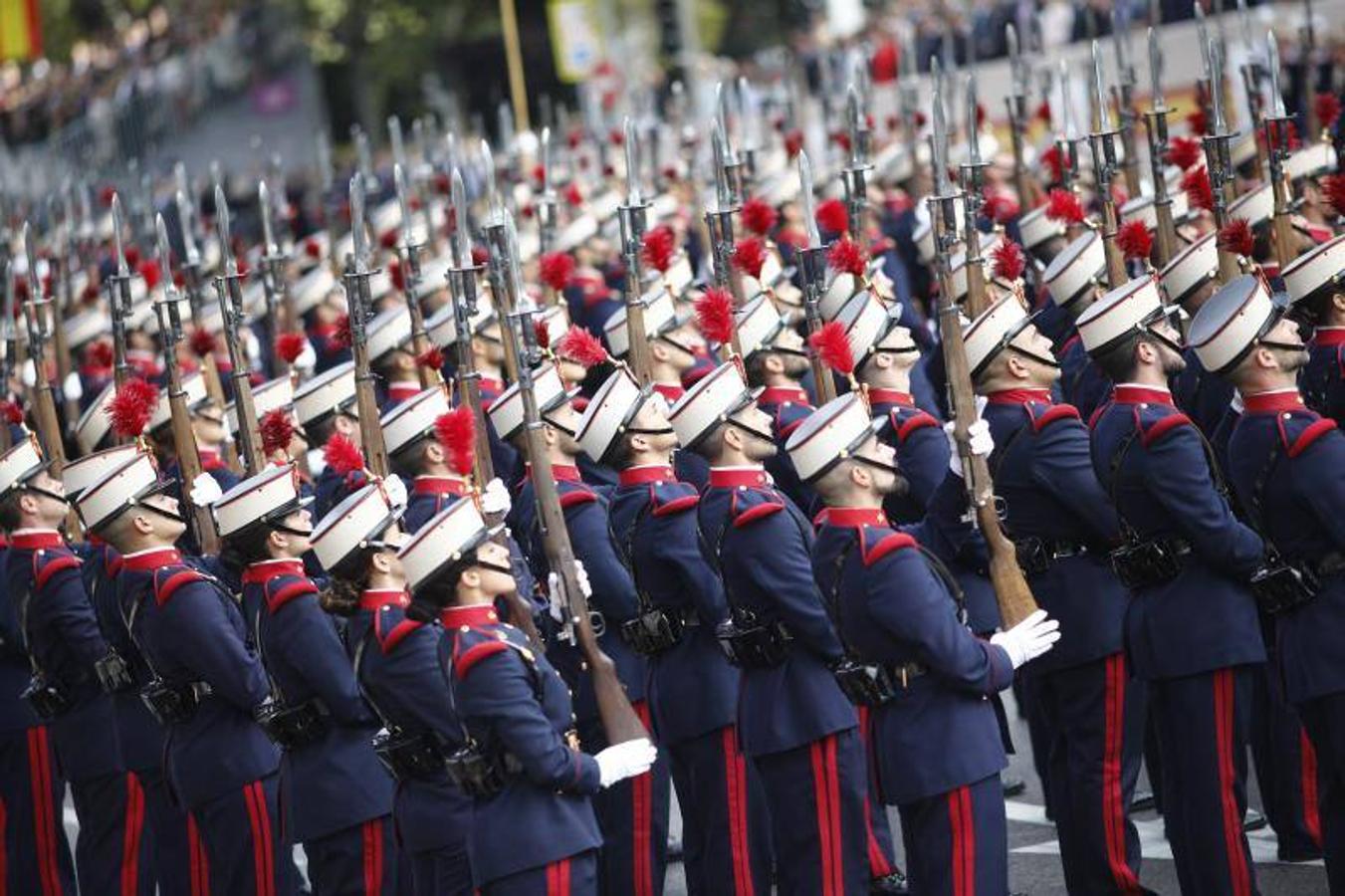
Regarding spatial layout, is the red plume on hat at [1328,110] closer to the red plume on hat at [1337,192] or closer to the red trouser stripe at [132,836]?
the red plume on hat at [1337,192]

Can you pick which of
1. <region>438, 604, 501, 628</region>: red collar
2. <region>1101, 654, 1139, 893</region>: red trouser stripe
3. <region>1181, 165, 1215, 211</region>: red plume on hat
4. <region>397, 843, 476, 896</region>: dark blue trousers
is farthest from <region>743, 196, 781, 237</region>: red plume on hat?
<region>438, 604, 501, 628</region>: red collar

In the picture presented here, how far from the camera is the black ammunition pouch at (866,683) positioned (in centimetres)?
680

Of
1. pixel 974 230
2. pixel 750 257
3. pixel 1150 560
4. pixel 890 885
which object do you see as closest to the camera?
pixel 1150 560

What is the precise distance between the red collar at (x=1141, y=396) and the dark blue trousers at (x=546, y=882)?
213cm

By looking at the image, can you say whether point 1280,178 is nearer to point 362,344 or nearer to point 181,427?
point 362,344

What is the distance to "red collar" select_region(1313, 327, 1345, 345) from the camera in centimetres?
768

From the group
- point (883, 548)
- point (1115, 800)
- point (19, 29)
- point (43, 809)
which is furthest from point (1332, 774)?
point (19, 29)

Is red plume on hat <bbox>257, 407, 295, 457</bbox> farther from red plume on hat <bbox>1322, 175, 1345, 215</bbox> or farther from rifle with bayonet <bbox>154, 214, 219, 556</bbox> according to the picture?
red plume on hat <bbox>1322, 175, 1345, 215</bbox>

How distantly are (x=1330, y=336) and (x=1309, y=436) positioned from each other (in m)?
1.07

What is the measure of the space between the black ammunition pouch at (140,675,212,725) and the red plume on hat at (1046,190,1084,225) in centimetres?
428

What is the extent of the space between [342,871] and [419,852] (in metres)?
0.71

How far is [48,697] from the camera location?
364 inches

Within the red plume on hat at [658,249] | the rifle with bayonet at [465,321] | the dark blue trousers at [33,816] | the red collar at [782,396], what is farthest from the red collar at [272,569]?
the red plume on hat at [658,249]

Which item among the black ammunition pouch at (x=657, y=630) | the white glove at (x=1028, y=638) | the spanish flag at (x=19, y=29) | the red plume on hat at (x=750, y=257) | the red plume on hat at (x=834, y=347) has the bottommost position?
the black ammunition pouch at (x=657, y=630)
